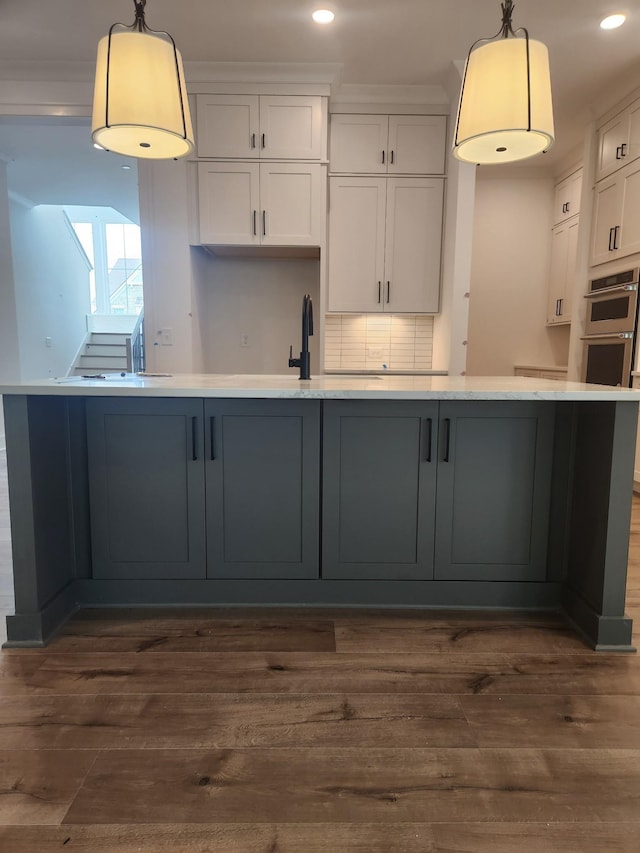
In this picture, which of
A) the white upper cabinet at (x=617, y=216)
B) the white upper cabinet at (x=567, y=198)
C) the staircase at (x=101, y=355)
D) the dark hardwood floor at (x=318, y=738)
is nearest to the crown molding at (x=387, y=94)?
the white upper cabinet at (x=617, y=216)

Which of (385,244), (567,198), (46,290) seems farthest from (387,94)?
(46,290)

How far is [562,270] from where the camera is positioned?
523 centimetres

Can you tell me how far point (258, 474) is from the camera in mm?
2107

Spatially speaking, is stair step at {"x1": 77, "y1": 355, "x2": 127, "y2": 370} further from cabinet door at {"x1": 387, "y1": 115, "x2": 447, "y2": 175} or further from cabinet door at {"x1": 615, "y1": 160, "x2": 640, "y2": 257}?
cabinet door at {"x1": 615, "y1": 160, "x2": 640, "y2": 257}

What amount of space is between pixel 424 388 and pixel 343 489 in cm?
54

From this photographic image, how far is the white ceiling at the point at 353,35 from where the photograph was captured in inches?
A: 122

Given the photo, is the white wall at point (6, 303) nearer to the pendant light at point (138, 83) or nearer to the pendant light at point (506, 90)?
the pendant light at point (138, 83)

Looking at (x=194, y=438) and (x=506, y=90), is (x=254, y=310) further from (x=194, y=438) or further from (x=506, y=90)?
(x=506, y=90)

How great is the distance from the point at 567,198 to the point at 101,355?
693cm

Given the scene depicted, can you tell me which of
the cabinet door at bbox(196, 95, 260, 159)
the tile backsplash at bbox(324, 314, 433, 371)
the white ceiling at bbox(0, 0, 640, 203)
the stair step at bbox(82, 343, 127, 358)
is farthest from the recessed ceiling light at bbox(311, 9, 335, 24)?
the stair step at bbox(82, 343, 127, 358)

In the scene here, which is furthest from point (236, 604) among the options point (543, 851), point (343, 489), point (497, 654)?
point (543, 851)

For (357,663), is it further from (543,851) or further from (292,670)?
(543,851)

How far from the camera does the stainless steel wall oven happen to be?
12.6ft

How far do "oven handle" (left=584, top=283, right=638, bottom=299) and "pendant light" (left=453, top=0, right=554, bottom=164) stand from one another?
7.96 feet
